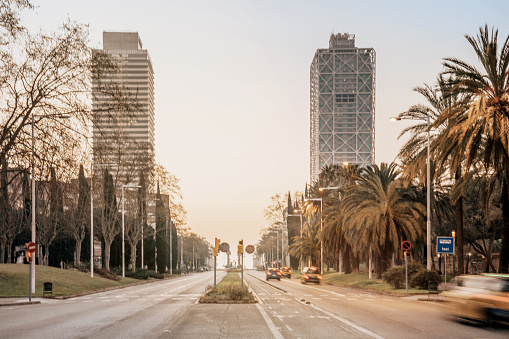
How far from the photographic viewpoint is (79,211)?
66.9 meters

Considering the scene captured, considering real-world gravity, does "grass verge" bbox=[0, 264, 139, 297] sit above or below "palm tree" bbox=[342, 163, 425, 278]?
below

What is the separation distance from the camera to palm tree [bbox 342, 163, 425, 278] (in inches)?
1752

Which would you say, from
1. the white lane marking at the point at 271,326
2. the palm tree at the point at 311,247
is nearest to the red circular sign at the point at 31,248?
the white lane marking at the point at 271,326

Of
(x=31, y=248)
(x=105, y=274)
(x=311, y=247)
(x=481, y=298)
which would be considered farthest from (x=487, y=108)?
(x=311, y=247)

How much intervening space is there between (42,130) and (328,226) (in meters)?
37.3

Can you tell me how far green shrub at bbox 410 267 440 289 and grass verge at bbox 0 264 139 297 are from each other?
70.5 ft

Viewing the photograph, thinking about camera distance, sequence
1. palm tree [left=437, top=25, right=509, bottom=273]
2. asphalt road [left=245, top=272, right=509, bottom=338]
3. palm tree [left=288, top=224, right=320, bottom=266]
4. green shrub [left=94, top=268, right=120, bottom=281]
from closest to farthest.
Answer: asphalt road [left=245, top=272, right=509, bottom=338]
palm tree [left=437, top=25, right=509, bottom=273]
green shrub [left=94, top=268, right=120, bottom=281]
palm tree [left=288, top=224, right=320, bottom=266]

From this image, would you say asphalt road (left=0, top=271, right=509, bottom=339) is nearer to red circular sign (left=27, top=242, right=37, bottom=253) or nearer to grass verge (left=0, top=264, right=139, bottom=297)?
red circular sign (left=27, top=242, right=37, bottom=253)

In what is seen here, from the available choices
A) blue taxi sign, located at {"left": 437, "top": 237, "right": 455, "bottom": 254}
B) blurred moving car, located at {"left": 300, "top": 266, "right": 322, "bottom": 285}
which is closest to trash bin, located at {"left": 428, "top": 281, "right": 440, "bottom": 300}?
blue taxi sign, located at {"left": 437, "top": 237, "right": 455, "bottom": 254}

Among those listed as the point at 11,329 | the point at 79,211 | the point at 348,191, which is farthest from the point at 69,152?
the point at 79,211

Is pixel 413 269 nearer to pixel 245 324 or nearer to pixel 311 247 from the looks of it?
pixel 245 324

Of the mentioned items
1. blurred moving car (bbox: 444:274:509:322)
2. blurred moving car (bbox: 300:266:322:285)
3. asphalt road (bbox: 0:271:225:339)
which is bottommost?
blurred moving car (bbox: 300:266:322:285)

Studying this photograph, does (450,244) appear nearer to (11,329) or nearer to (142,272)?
(11,329)

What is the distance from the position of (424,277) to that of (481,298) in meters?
20.0
